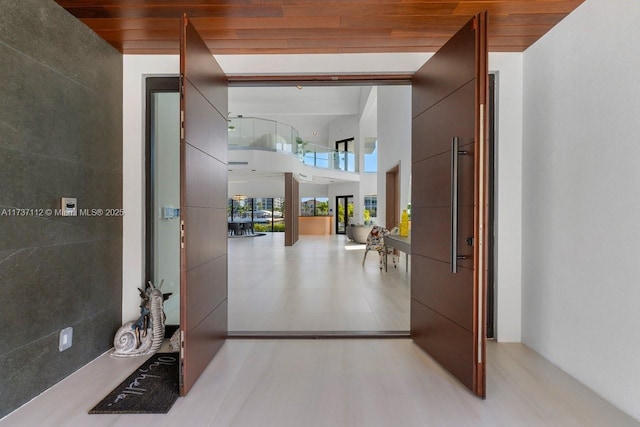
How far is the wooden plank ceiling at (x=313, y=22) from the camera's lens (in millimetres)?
2211

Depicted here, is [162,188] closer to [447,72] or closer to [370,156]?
[447,72]

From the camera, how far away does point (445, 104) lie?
2.36 m

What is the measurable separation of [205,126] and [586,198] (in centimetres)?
267

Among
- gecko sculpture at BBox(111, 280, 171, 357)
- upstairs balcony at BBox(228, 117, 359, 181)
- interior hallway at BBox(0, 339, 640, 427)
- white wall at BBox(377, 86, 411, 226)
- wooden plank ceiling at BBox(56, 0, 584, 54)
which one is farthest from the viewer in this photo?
upstairs balcony at BBox(228, 117, 359, 181)

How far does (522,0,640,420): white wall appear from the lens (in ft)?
6.13

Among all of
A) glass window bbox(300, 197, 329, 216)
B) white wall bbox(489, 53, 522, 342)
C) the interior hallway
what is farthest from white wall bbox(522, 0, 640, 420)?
glass window bbox(300, 197, 329, 216)

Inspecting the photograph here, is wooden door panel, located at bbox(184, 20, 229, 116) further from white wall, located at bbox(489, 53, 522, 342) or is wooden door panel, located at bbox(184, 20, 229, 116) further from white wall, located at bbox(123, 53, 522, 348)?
white wall, located at bbox(489, 53, 522, 342)

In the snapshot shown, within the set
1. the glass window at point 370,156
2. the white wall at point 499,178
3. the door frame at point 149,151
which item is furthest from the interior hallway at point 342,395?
the glass window at point 370,156

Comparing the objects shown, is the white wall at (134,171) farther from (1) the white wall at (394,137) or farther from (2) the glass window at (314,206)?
(2) the glass window at (314,206)

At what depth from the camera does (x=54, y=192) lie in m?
2.19

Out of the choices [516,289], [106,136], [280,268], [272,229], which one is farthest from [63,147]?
[272,229]

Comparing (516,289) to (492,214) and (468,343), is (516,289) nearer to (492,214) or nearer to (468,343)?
(492,214)

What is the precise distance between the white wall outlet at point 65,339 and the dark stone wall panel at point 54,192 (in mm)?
34

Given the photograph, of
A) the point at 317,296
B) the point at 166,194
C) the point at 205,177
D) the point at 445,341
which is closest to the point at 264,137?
the point at 317,296
